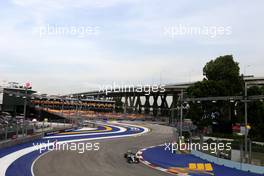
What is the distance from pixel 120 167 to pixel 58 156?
768 centimetres

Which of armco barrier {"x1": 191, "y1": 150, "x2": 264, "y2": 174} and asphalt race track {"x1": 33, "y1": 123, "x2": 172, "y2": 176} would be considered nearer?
asphalt race track {"x1": 33, "y1": 123, "x2": 172, "y2": 176}

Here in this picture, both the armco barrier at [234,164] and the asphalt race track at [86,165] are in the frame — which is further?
the armco barrier at [234,164]

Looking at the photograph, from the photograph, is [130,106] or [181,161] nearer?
[181,161]

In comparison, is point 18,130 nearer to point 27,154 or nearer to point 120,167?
point 27,154

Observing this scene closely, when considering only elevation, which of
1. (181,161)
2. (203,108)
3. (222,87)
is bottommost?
(181,161)

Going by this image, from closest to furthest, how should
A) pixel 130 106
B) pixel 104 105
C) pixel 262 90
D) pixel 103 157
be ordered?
1. pixel 103 157
2. pixel 262 90
3. pixel 104 105
4. pixel 130 106

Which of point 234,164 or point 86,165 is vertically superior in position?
point 234,164

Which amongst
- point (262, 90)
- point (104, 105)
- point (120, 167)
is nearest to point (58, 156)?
point (120, 167)

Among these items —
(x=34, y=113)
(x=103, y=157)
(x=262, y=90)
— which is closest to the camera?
(x=103, y=157)

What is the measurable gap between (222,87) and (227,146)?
2575 centimetres

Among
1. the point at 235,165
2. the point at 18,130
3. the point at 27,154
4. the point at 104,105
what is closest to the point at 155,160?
the point at 235,165

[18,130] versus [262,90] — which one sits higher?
[262,90]

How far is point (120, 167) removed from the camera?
27.4 metres

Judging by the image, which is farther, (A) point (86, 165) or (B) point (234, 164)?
(B) point (234, 164)
